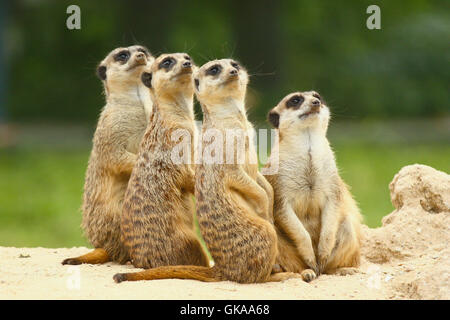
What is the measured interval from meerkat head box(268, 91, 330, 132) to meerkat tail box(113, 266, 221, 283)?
103 centimetres

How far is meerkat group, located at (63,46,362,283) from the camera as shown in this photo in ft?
14.4

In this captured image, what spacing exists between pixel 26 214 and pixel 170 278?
6.69 metres

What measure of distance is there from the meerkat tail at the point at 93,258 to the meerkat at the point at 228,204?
83 cm

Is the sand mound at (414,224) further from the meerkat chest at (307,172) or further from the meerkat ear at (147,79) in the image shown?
the meerkat ear at (147,79)

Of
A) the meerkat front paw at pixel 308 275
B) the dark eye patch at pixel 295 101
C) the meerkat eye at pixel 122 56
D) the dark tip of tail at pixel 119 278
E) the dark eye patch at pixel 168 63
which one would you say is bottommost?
the meerkat front paw at pixel 308 275

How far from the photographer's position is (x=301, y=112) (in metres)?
4.73

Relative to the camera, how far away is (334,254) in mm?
4816

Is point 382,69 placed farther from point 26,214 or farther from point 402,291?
point 402,291

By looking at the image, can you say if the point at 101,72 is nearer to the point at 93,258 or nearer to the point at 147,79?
the point at 147,79

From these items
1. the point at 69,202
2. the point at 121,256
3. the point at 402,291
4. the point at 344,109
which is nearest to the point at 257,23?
the point at 344,109

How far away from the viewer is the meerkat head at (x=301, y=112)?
4.71 metres

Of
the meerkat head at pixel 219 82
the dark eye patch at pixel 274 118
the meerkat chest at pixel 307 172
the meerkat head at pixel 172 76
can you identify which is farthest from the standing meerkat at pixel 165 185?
→ the meerkat chest at pixel 307 172

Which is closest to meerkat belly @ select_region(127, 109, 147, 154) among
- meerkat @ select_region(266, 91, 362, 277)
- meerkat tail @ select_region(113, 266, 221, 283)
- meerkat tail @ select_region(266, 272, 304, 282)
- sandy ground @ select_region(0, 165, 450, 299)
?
sandy ground @ select_region(0, 165, 450, 299)

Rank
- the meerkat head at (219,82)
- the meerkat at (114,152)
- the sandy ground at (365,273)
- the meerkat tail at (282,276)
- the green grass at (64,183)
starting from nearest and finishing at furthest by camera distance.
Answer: the sandy ground at (365,273) → the meerkat tail at (282,276) → the meerkat head at (219,82) → the meerkat at (114,152) → the green grass at (64,183)
